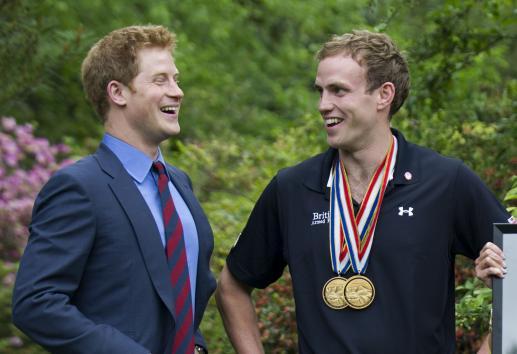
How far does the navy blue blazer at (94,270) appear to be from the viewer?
438cm

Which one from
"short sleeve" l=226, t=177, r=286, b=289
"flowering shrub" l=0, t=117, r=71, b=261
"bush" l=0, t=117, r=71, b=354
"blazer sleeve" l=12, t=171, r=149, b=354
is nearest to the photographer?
"blazer sleeve" l=12, t=171, r=149, b=354

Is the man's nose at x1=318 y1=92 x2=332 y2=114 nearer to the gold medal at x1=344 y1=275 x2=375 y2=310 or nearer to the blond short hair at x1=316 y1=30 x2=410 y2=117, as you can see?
the blond short hair at x1=316 y1=30 x2=410 y2=117

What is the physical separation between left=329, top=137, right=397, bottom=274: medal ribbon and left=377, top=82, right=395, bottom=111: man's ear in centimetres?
21

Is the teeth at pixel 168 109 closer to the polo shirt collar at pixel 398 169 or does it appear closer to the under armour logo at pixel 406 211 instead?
the polo shirt collar at pixel 398 169

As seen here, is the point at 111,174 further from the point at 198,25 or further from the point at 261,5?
the point at 261,5

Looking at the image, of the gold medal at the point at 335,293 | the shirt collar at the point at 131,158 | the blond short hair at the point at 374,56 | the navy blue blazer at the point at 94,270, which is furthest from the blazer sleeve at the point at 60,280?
the blond short hair at the point at 374,56

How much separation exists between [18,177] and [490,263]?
595 cm

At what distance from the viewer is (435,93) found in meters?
7.81

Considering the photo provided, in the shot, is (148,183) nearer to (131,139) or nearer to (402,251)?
(131,139)

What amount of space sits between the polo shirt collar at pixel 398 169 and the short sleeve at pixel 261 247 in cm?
20

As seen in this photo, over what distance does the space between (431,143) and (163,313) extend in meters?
3.52

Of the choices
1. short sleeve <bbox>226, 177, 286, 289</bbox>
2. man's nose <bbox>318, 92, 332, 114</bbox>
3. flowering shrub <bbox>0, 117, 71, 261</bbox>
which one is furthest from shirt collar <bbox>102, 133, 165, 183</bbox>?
flowering shrub <bbox>0, 117, 71, 261</bbox>

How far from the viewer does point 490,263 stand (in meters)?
4.39

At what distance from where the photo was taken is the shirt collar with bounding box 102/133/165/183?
4.76m
